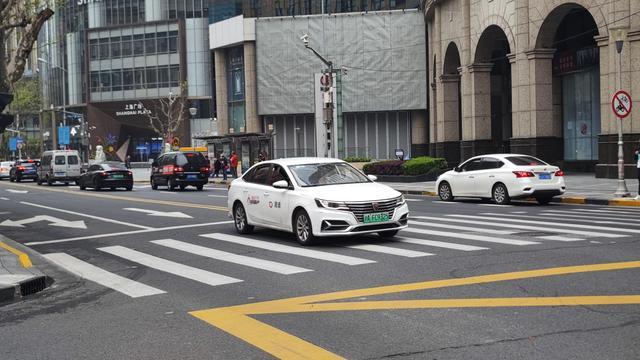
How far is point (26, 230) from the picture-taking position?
1895 cm

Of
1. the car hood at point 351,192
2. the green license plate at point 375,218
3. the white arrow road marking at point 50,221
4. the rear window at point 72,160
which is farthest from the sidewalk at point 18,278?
the rear window at point 72,160

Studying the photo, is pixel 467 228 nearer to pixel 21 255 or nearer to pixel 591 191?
pixel 21 255

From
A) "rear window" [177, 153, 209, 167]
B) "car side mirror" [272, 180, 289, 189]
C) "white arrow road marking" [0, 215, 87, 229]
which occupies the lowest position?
"white arrow road marking" [0, 215, 87, 229]

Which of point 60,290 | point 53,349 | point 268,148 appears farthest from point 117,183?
point 53,349

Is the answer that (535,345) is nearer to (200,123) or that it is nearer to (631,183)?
(631,183)

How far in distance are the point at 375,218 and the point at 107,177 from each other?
28.5 m

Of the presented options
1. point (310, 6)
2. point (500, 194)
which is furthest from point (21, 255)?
point (310, 6)

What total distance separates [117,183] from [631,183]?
24340 millimetres

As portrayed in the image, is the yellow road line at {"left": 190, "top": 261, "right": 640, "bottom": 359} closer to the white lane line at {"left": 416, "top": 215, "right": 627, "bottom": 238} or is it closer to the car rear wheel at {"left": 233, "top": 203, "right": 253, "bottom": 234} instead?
the white lane line at {"left": 416, "top": 215, "right": 627, "bottom": 238}

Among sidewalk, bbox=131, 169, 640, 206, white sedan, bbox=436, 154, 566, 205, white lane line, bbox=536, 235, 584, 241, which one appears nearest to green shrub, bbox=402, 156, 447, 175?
sidewalk, bbox=131, 169, 640, 206

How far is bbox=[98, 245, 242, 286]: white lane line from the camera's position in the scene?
10258 mm

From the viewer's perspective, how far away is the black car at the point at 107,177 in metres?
39.1

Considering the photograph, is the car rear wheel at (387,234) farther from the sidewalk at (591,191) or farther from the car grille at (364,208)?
the sidewalk at (591,191)

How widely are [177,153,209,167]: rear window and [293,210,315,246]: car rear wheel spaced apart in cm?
2416
